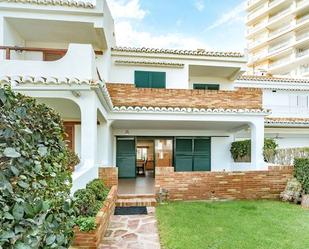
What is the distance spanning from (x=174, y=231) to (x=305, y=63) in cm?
5190

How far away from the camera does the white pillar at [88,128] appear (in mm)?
9117

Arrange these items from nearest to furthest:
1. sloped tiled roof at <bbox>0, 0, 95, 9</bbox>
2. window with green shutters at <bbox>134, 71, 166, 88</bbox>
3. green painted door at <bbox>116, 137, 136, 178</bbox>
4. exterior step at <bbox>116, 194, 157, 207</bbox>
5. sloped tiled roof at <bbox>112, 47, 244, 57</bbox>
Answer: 1. exterior step at <bbox>116, 194, 157, 207</bbox>
2. sloped tiled roof at <bbox>0, 0, 95, 9</bbox>
3. sloped tiled roof at <bbox>112, 47, 244, 57</bbox>
4. window with green shutters at <bbox>134, 71, 166, 88</bbox>
5. green painted door at <bbox>116, 137, 136, 178</bbox>

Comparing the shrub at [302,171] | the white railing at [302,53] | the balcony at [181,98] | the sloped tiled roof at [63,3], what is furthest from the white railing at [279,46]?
the sloped tiled roof at [63,3]

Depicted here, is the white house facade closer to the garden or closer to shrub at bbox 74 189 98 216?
shrub at bbox 74 189 98 216

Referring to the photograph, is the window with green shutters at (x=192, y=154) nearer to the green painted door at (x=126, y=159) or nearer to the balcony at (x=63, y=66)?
the green painted door at (x=126, y=159)

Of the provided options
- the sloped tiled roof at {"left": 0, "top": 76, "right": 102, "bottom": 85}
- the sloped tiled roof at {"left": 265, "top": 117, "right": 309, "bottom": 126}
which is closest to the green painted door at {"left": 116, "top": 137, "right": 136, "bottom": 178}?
the sloped tiled roof at {"left": 0, "top": 76, "right": 102, "bottom": 85}

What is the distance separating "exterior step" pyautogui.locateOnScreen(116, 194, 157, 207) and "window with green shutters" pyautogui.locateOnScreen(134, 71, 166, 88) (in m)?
7.36

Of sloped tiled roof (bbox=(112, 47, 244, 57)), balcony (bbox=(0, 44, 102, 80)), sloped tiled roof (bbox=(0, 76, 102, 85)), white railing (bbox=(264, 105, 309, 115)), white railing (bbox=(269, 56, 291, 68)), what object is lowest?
sloped tiled roof (bbox=(0, 76, 102, 85))

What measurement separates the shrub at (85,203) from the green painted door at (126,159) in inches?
369

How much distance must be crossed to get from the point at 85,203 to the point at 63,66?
4.63 meters

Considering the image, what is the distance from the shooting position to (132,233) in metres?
7.67

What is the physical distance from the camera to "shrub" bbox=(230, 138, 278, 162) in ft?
46.0

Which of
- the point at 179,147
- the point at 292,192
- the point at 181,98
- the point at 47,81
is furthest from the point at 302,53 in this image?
the point at 47,81

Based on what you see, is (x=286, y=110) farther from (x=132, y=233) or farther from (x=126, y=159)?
(x=132, y=233)
